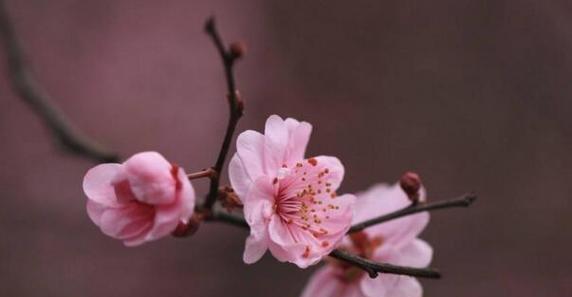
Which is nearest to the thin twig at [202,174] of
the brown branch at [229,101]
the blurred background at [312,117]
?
the brown branch at [229,101]

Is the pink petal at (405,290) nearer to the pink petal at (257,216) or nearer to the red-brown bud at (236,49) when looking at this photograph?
the pink petal at (257,216)

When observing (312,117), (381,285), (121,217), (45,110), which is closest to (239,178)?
(121,217)

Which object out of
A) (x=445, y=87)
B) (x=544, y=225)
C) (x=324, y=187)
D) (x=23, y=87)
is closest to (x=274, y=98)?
(x=445, y=87)

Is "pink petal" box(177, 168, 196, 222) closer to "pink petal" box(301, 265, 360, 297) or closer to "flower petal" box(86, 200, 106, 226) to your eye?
"flower petal" box(86, 200, 106, 226)

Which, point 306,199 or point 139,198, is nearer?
point 139,198

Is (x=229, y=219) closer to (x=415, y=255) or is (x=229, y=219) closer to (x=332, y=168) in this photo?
(x=332, y=168)

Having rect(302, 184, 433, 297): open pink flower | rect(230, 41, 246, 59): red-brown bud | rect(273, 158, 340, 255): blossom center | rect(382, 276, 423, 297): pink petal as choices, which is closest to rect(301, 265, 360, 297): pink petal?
rect(302, 184, 433, 297): open pink flower
